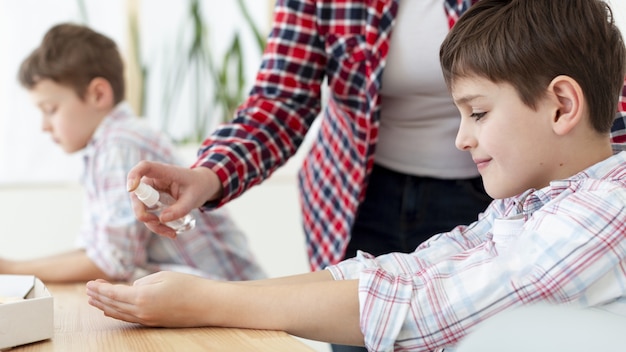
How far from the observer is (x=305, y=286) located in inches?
39.4

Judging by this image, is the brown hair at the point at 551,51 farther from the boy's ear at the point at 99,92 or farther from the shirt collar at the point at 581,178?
the boy's ear at the point at 99,92

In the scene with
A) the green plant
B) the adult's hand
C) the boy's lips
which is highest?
the boy's lips

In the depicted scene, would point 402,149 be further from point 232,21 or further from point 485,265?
point 232,21

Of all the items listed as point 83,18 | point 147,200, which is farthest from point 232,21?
point 147,200

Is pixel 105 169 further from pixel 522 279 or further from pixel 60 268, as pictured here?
pixel 522 279

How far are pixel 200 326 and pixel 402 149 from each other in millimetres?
629

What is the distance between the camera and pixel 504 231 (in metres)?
1.05

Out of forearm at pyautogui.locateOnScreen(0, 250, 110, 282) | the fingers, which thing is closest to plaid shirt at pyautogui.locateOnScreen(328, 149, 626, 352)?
the fingers

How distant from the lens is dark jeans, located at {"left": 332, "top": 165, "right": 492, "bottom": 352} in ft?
4.94

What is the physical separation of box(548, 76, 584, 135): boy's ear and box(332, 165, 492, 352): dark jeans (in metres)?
0.46

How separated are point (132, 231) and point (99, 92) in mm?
535

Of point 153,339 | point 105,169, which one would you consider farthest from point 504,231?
point 105,169

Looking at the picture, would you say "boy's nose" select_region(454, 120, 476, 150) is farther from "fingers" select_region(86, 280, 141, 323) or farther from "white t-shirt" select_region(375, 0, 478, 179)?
"fingers" select_region(86, 280, 141, 323)

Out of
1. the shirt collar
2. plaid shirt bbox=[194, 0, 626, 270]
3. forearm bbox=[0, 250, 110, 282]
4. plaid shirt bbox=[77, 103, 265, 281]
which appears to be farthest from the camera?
plaid shirt bbox=[77, 103, 265, 281]
